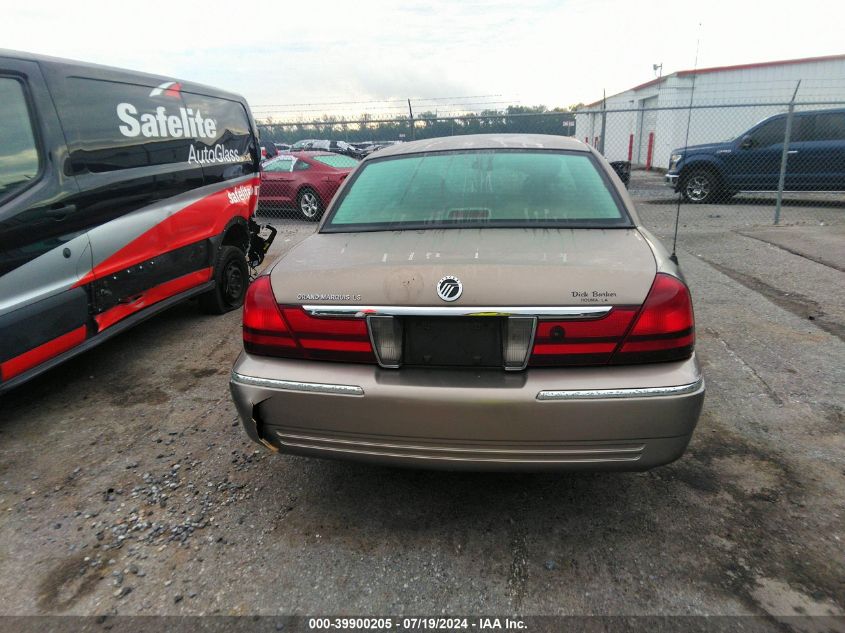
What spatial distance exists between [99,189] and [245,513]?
2.45 m

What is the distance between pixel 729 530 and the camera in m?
2.29

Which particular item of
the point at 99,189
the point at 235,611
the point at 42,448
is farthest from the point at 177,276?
the point at 235,611

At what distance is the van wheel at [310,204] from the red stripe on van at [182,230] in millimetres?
5607

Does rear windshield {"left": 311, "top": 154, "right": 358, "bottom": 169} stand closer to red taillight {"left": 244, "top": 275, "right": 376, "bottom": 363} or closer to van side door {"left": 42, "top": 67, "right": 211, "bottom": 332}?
van side door {"left": 42, "top": 67, "right": 211, "bottom": 332}

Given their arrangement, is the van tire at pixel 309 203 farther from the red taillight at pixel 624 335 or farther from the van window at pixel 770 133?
the red taillight at pixel 624 335

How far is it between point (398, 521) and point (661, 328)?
4.44ft

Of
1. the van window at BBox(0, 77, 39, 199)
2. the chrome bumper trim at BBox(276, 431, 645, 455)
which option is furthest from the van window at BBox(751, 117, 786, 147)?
the van window at BBox(0, 77, 39, 199)

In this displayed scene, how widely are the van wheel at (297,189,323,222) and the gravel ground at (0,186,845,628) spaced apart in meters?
8.23

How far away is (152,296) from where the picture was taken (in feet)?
14.1

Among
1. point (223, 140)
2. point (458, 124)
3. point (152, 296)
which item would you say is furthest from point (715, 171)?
point (152, 296)

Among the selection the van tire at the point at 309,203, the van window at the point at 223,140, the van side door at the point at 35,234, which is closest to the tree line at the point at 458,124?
the van tire at the point at 309,203

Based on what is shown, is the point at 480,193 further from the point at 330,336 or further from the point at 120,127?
the point at 120,127

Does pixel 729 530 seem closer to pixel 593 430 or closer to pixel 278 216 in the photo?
pixel 593 430

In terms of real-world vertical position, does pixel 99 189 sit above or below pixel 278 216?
above
